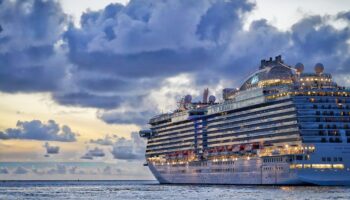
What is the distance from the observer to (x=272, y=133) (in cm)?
13112

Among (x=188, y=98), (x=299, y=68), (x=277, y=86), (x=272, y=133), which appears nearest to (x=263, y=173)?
(x=272, y=133)

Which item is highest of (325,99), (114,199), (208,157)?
(325,99)

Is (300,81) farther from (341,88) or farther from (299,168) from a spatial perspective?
(299,168)

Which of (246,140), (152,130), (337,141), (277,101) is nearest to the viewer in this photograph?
(337,141)

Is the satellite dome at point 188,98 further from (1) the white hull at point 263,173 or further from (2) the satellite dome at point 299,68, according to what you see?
(2) the satellite dome at point 299,68

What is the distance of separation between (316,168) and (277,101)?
18.7 meters

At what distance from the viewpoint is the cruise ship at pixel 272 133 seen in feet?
393

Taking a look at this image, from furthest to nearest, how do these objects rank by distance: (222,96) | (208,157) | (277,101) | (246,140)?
1. (222,96)
2. (208,157)
3. (246,140)
4. (277,101)

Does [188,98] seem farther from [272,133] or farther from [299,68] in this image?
[272,133]

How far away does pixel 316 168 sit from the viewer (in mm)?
118500

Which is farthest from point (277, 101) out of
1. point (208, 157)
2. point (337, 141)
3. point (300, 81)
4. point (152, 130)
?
point (152, 130)

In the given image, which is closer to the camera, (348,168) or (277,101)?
(348,168)

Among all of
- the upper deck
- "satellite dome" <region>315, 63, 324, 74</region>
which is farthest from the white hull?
"satellite dome" <region>315, 63, 324, 74</region>

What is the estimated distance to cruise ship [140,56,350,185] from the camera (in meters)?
120
